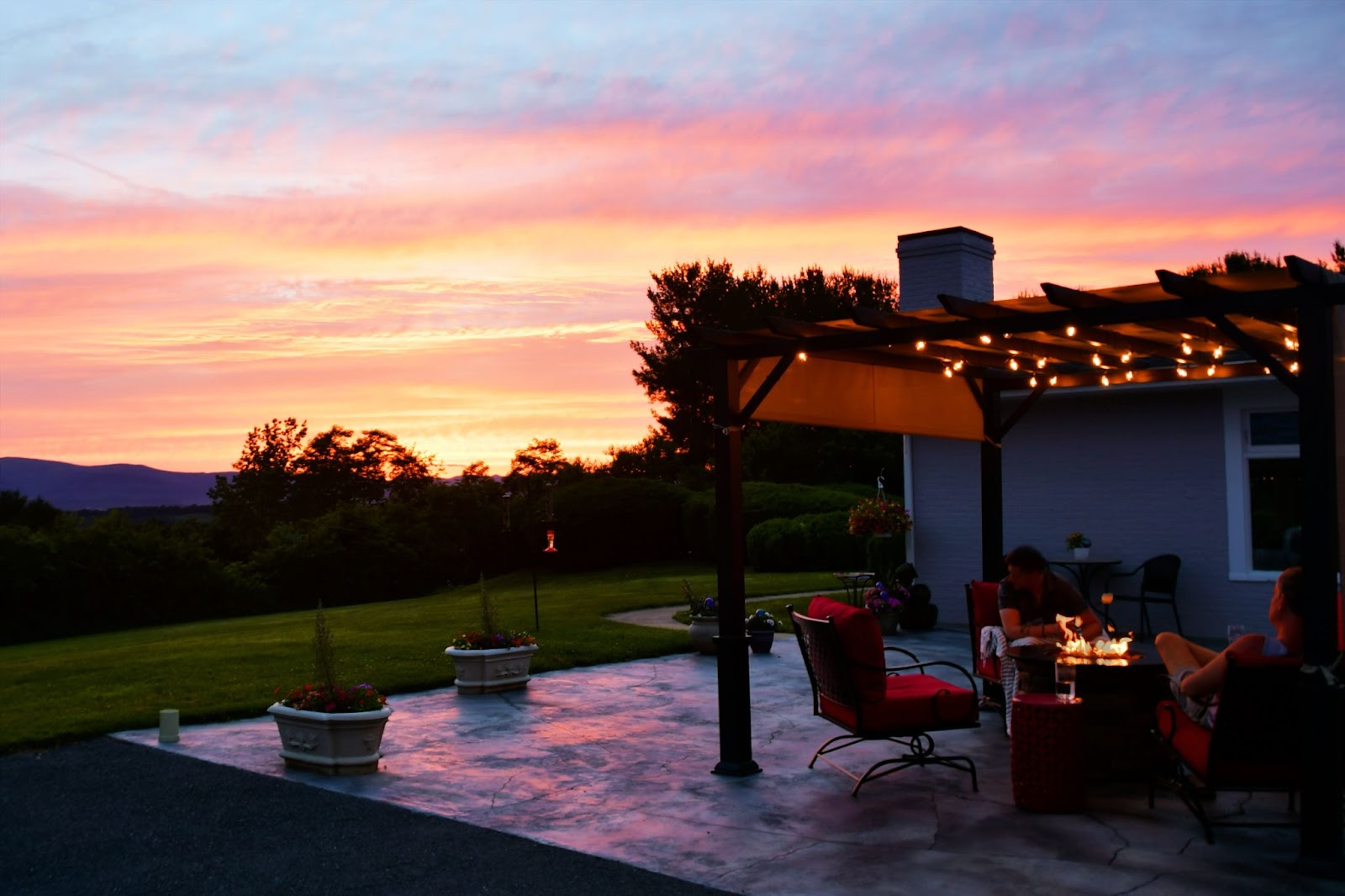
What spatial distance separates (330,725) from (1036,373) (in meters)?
6.53

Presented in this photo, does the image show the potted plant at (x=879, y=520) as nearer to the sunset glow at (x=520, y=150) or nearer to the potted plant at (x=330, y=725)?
the sunset glow at (x=520, y=150)

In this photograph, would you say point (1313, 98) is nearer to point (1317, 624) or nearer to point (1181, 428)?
point (1181, 428)

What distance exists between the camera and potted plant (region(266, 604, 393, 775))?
755cm

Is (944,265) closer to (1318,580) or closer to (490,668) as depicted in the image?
(490,668)

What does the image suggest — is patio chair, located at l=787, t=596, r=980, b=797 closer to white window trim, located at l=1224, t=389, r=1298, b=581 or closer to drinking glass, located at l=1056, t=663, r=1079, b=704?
drinking glass, located at l=1056, t=663, r=1079, b=704

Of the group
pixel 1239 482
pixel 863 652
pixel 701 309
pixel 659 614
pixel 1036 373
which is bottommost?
pixel 659 614

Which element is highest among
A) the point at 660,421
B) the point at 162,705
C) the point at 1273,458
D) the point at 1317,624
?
the point at 660,421

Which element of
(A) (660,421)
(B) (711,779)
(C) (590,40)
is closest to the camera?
(B) (711,779)

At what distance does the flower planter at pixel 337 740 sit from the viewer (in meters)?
7.53

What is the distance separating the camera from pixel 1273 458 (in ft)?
41.1

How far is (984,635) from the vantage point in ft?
27.8

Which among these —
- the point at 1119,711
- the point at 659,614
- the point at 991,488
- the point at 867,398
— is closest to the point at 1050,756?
the point at 1119,711

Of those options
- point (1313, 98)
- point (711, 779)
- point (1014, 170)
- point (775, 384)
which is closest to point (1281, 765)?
point (711, 779)

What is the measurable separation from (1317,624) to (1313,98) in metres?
9.68
